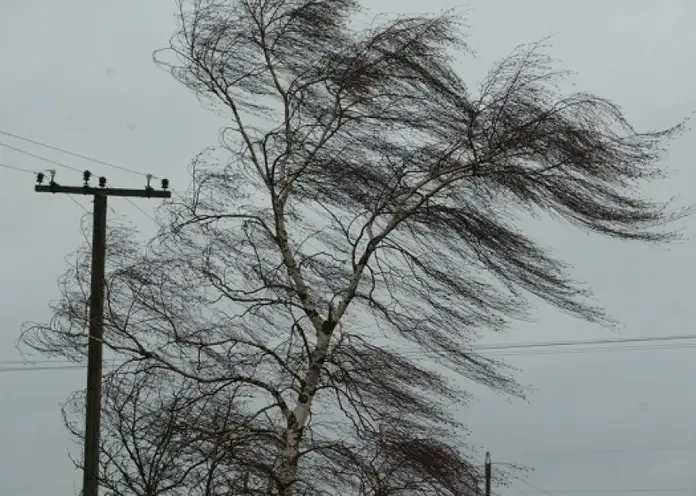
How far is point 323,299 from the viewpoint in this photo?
1620 cm

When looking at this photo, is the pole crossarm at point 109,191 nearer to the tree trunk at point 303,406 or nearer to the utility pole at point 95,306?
the utility pole at point 95,306

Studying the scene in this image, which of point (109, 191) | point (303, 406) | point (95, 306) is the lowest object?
point (303, 406)

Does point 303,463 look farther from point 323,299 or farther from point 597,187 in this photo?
point 597,187

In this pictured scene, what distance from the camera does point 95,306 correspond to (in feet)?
58.4

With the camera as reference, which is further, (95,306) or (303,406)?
(95,306)

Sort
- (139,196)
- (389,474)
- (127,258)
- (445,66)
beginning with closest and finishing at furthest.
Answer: (389,474) → (445,66) → (127,258) → (139,196)

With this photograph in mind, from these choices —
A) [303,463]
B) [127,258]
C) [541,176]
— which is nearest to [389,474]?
[303,463]

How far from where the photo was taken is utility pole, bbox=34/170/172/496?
705 inches

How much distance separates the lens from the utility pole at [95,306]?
1790 cm

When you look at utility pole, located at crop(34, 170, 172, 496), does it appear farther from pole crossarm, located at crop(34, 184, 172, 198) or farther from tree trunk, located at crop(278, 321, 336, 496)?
tree trunk, located at crop(278, 321, 336, 496)

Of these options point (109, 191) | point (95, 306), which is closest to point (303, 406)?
point (95, 306)

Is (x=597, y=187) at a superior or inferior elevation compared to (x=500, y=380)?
superior

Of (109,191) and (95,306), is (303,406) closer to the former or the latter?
(95,306)

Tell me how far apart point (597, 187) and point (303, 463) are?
4074mm
